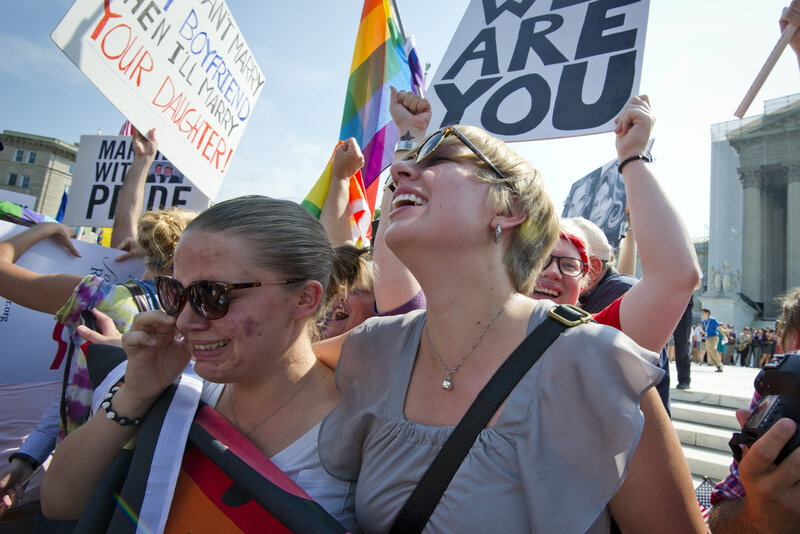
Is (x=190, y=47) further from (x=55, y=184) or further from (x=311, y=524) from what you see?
(x=55, y=184)

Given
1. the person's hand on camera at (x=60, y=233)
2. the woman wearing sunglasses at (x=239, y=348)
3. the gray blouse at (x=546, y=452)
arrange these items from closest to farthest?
the gray blouse at (x=546, y=452) → the woman wearing sunglasses at (x=239, y=348) → the person's hand on camera at (x=60, y=233)

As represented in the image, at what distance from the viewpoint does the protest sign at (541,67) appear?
10.6 feet

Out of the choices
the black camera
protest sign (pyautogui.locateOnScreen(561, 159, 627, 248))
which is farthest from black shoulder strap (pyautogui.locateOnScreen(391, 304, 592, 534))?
protest sign (pyautogui.locateOnScreen(561, 159, 627, 248))

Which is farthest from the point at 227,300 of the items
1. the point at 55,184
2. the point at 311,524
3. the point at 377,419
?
the point at 55,184

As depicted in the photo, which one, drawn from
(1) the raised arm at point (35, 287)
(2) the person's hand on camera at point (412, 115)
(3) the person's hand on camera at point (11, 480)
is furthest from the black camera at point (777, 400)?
(3) the person's hand on camera at point (11, 480)

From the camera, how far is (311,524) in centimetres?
114

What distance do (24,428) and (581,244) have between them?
3150mm

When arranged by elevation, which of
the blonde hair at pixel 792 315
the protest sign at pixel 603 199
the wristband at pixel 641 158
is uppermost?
the protest sign at pixel 603 199

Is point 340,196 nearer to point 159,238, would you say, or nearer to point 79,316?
point 159,238

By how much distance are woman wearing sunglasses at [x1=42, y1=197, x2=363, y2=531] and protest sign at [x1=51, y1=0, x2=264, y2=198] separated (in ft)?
7.02

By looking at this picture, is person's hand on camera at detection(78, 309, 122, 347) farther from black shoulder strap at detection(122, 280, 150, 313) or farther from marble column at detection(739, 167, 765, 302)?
marble column at detection(739, 167, 765, 302)

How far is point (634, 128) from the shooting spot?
183cm

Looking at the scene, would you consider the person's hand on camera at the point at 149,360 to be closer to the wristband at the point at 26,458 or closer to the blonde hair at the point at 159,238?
the blonde hair at the point at 159,238

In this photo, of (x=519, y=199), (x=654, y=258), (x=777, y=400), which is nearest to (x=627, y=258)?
(x=654, y=258)
